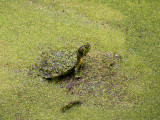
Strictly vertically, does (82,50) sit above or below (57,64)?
above

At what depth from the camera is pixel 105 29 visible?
2920mm

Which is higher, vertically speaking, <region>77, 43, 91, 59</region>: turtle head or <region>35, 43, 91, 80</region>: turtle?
<region>77, 43, 91, 59</region>: turtle head

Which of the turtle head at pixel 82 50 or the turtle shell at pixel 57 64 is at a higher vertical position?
the turtle head at pixel 82 50

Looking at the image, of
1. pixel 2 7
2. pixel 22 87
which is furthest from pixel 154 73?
pixel 2 7

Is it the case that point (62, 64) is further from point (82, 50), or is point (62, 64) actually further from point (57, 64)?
point (82, 50)

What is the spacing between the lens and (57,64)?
7.53ft

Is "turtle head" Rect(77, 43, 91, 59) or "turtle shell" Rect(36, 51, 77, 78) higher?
"turtle head" Rect(77, 43, 91, 59)

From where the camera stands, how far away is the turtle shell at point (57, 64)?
7.43ft

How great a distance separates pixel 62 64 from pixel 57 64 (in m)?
0.05

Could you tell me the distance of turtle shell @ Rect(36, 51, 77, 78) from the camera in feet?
7.43

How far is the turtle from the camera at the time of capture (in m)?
2.27

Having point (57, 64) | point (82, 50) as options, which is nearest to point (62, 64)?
point (57, 64)

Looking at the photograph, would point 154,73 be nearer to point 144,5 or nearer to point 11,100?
point 144,5

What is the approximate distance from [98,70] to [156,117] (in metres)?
0.70
